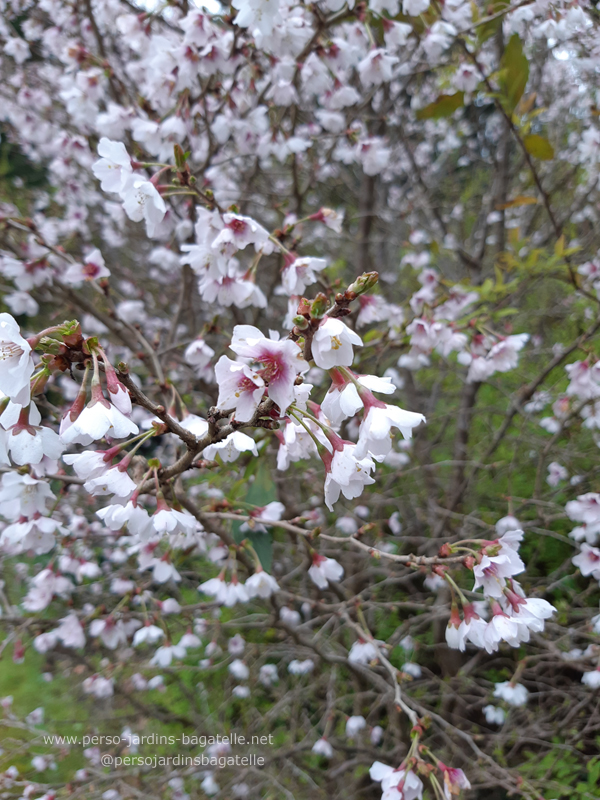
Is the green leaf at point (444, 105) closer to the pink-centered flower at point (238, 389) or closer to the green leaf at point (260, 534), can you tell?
the green leaf at point (260, 534)

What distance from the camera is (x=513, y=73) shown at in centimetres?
189

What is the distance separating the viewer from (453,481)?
3.38 meters

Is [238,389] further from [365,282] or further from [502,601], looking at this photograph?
[502,601]

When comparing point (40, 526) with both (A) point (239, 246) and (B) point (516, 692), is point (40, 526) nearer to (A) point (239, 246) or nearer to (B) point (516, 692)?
(A) point (239, 246)

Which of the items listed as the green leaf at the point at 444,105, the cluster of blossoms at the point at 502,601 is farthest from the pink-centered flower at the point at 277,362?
the green leaf at the point at 444,105

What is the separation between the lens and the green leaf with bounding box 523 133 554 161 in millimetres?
2004

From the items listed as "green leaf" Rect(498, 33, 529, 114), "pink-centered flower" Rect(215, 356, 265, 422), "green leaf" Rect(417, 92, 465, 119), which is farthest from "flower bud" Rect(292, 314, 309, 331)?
"green leaf" Rect(417, 92, 465, 119)

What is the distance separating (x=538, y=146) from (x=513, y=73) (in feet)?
1.03

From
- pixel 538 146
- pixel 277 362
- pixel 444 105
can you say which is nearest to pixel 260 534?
pixel 277 362

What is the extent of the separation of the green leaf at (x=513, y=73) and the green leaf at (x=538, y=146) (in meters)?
0.18

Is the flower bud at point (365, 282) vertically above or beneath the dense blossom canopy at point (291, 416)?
above

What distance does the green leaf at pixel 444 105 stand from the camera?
217 centimetres

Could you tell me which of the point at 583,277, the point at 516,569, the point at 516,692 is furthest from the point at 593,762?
the point at 583,277

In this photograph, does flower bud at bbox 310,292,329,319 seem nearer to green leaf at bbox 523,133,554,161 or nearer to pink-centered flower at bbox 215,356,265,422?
pink-centered flower at bbox 215,356,265,422
